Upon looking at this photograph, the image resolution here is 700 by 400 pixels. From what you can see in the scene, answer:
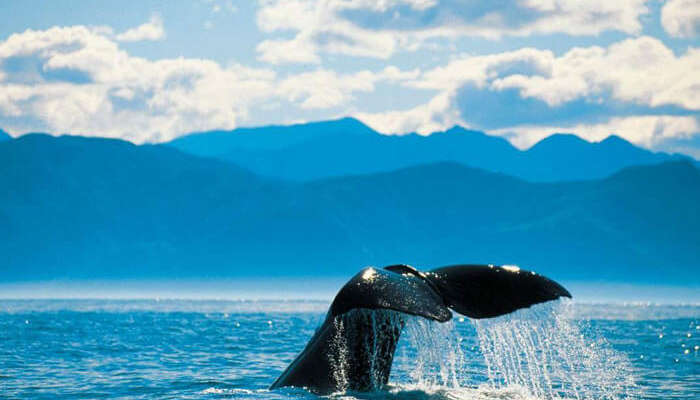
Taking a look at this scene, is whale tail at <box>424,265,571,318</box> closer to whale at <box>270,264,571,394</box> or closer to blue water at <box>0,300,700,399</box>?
whale at <box>270,264,571,394</box>

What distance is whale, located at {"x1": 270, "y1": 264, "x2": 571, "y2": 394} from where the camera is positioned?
9211 millimetres

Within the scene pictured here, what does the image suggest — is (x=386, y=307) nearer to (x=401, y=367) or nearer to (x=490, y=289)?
(x=490, y=289)

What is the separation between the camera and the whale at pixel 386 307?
30.2 feet

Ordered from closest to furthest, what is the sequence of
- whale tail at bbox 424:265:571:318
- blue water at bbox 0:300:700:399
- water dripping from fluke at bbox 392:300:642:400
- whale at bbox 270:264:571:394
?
whale at bbox 270:264:571:394, whale tail at bbox 424:265:571:318, water dripping from fluke at bbox 392:300:642:400, blue water at bbox 0:300:700:399

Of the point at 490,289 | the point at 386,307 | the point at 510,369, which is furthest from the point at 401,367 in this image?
the point at 386,307

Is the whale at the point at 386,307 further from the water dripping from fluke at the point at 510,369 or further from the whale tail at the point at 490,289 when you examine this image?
the water dripping from fluke at the point at 510,369

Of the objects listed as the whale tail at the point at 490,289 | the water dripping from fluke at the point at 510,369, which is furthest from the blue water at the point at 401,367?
the whale tail at the point at 490,289

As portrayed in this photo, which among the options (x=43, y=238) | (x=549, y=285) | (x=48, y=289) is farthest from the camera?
(x=43, y=238)

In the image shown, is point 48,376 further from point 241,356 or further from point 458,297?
point 458,297

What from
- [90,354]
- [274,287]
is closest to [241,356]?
[90,354]

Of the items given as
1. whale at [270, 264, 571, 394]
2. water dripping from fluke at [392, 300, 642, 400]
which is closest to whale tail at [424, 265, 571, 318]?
whale at [270, 264, 571, 394]

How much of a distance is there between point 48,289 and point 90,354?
546 ft

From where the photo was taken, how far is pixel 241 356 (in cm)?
2453

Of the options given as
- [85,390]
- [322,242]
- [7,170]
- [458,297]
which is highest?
[7,170]
